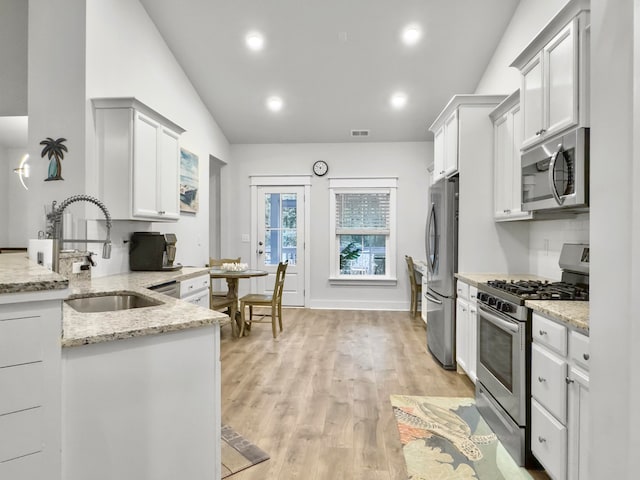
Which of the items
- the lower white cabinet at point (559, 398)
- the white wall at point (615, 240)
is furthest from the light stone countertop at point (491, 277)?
the white wall at point (615, 240)

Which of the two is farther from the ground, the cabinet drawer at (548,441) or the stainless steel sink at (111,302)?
the stainless steel sink at (111,302)

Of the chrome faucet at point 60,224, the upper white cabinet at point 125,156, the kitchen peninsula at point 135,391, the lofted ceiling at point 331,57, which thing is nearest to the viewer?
the kitchen peninsula at point 135,391

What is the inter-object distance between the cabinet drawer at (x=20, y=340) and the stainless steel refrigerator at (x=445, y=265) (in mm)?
3178

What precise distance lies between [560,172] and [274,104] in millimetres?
4197

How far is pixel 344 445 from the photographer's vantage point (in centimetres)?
230

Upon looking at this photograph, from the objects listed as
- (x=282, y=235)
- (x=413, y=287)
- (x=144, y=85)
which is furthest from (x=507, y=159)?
(x=282, y=235)

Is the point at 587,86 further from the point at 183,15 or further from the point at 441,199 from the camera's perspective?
the point at 183,15

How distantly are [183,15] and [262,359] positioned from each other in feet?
11.9

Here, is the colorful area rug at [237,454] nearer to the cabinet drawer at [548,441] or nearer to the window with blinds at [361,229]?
the cabinet drawer at [548,441]

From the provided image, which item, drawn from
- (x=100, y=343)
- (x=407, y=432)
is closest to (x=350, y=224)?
(x=407, y=432)

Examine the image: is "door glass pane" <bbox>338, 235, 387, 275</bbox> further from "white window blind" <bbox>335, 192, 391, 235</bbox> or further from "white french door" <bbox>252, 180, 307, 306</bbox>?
"white french door" <bbox>252, 180, 307, 306</bbox>

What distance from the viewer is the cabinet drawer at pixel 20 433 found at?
3.65 ft

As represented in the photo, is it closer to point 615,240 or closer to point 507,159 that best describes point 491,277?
point 507,159

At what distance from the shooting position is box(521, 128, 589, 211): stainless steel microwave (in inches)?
Result: 80.6
